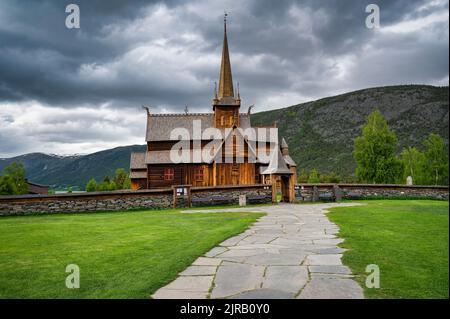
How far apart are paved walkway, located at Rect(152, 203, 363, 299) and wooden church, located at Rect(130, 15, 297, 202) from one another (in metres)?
23.2

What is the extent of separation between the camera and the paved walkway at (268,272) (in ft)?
15.8

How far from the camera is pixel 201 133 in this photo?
149 ft

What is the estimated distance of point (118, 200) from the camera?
923 inches

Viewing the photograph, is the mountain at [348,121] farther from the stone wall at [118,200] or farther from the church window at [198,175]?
the stone wall at [118,200]

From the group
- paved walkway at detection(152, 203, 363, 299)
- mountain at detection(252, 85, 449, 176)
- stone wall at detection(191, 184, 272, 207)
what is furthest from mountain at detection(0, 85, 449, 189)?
paved walkway at detection(152, 203, 363, 299)

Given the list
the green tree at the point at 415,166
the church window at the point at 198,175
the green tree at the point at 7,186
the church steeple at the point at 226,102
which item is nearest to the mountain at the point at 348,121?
the green tree at the point at 415,166

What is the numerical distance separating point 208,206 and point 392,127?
311ft

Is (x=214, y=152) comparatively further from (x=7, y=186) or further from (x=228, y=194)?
(x=7, y=186)

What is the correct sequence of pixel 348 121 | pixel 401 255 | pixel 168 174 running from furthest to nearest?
1. pixel 348 121
2. pixel 168 174
3. pixel 401 255

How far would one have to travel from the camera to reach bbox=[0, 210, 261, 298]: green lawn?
203 inches

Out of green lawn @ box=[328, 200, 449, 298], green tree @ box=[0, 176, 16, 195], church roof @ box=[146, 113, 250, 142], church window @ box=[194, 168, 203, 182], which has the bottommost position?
green lawn @ box=[328, 200, 449, 298]

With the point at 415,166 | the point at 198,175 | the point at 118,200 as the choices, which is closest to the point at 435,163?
the point at 415,166

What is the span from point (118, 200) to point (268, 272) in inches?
756

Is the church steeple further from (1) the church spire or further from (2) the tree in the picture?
(2) the tree
